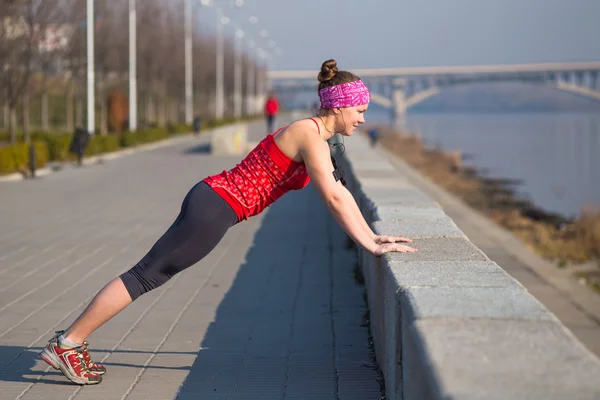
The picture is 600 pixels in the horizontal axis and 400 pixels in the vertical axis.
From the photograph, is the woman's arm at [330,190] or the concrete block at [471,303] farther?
the woman's arm at [330,190]

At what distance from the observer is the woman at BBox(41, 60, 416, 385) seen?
189 inches

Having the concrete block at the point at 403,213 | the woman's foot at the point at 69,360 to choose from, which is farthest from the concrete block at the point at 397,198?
the woman's foot at the point at 69,360

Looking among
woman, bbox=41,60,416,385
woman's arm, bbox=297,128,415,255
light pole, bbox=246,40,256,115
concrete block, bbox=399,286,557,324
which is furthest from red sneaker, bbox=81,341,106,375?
light pole, bbox=246,40,256,115

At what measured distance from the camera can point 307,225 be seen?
12.8 m

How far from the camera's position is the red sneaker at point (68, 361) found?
Answer: 502cm

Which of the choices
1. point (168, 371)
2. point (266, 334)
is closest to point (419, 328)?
point (168, 371)

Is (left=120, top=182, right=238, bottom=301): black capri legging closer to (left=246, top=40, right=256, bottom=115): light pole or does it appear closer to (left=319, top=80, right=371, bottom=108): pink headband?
(left=319, top=80, right=371, bottom=108): pink headband

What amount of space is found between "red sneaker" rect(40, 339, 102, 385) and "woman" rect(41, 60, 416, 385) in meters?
0.16

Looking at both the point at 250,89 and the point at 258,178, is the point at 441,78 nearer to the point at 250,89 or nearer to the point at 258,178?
the point at 250,89

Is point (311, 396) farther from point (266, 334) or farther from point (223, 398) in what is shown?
point (266, 334)

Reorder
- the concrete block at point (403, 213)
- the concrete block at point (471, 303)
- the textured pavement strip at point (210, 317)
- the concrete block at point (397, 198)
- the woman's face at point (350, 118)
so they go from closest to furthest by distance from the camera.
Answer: the concrete block at point (471, 303) → the woman's face at point (350, 118) → the textured pavement strip at point (210, 317) → the concrete block at point (403, 213) → the concrete block at point (397, 198)

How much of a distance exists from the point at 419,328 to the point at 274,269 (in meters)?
5.76

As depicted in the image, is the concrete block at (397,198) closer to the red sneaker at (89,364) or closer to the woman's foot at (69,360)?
the red sneaker at (89,364)

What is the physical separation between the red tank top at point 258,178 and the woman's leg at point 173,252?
5 centimetres
